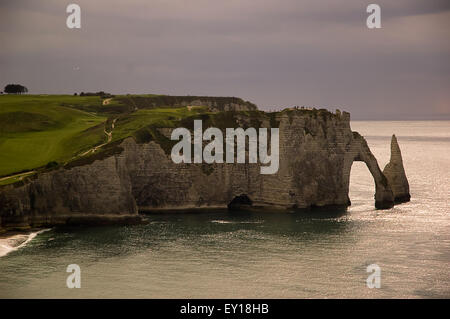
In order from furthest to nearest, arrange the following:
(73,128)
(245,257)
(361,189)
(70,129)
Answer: (361,189)
(73,128)
(70,129)
(245,257)

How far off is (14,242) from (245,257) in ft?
87.2

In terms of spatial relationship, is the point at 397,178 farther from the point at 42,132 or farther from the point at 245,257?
the point at 42,132

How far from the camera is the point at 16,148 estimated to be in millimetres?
110250

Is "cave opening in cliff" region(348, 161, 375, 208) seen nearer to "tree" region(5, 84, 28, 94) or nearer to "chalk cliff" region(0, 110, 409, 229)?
"chalk cliff" region(0, 110, 409, 229)

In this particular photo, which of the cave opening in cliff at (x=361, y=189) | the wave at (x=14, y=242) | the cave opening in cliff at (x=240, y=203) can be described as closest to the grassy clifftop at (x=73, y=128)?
the wave at (x=14, y=242)

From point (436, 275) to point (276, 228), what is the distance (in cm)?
2781

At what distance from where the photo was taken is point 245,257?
76.4 metres

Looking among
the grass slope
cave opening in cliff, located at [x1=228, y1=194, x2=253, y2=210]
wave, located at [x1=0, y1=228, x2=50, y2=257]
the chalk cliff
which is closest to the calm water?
wave, located at [x1=0, y1=228, x2=50, y2=257]

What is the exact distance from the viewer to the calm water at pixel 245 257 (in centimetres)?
6450

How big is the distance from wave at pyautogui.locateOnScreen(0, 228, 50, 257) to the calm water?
102 centimetres

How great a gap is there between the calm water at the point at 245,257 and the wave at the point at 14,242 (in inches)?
40.1

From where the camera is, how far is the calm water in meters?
64.5

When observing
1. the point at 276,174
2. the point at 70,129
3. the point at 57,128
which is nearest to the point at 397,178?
the point at 276,174

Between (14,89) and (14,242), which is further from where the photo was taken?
(14,89)
